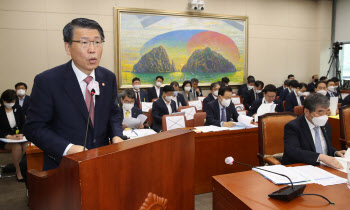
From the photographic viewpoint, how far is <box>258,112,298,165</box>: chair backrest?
279cm

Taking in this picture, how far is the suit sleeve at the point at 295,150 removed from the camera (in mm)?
2131

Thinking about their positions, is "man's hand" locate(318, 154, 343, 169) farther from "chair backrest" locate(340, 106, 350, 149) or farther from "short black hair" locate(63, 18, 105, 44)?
"short black hair" locate(63, 18, 105, 44)

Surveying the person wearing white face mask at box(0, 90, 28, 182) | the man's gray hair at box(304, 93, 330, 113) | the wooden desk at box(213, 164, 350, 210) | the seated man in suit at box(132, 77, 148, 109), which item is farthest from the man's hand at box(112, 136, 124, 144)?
the seated man in suit at box(132, 77, 148, 109)

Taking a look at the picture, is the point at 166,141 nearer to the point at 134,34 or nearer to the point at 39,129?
the point at 39,129

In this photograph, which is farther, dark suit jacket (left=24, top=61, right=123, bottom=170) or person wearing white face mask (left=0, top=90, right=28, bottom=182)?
person wearing white face mask (left=0, top=90, right=28, bottom=182)

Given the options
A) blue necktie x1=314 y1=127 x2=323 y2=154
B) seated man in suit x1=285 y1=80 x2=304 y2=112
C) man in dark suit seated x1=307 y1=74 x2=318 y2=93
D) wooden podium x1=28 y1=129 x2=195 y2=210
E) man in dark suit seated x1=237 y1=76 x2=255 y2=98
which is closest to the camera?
wooden podium x1=28 y1=129 x2=195 y2=210

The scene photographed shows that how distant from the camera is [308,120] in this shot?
2.43 meters

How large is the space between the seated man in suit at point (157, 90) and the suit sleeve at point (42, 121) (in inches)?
238

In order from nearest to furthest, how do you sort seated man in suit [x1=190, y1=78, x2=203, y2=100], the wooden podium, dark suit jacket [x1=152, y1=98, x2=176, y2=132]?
the wooden podium < dark suit jacket [x1=152, y1=98, x2=176, y2=132] < seated man in suit [x1=190, y1=78, x2=203, y2=100]

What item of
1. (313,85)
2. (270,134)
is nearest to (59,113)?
(270,134)

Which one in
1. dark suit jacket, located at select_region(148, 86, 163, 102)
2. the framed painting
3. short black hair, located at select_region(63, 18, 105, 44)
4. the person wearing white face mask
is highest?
the framed painting

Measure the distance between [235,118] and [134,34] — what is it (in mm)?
4082

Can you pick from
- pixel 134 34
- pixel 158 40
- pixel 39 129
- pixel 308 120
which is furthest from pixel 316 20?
pixel 39 129

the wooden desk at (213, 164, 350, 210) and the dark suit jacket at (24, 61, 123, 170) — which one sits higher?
the dark suit jacket at (24, 61, 123, 170)
